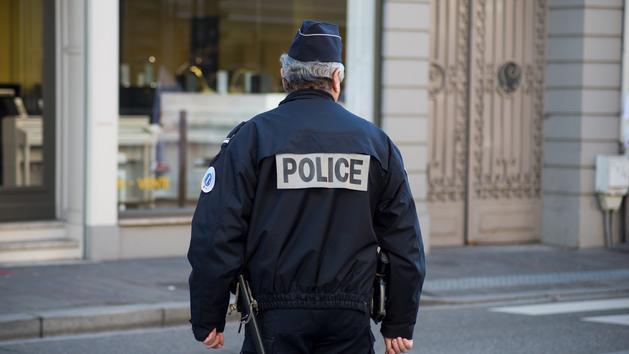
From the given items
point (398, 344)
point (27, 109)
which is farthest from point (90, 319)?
point (398, 344)

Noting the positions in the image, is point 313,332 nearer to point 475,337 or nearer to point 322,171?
point 322,171

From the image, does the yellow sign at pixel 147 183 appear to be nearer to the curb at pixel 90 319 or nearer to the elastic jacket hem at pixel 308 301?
the curb at pixel 90 319

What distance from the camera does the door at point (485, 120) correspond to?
14.3 metres

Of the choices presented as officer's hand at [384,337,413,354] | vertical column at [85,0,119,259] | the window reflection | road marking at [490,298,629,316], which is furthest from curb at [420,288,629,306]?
officer's hand at [384,337,413,354]

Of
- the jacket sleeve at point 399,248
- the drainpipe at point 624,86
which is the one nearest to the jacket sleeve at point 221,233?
the jacket sleeve at point 399,248

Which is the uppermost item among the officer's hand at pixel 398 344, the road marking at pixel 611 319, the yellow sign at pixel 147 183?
the officer's hand at pixel 398 344

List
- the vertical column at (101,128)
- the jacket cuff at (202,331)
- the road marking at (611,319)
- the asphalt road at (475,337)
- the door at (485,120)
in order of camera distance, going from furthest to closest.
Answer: the door at (485,120)
the vertical column at (101,128)
the road marking at (611,319)
the asphalt road at (475,337)
the jacket cuff at (202,331)

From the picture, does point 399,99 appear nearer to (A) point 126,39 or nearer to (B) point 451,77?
(B) point 451,77

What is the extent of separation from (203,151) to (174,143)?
342 mm

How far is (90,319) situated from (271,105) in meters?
5.28

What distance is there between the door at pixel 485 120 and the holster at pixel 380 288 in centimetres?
1022

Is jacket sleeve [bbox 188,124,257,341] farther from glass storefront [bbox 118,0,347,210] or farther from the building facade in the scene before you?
glass storefront [bbox 118,0,347,210]

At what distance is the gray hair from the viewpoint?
13.3ft

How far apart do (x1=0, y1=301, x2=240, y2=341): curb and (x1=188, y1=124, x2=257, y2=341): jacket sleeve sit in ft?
16.1
